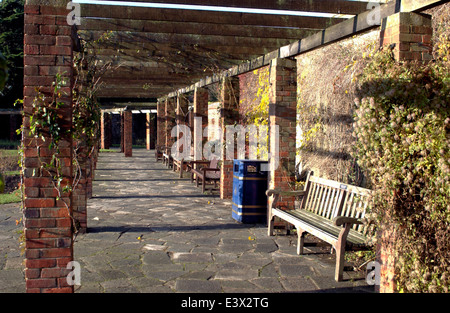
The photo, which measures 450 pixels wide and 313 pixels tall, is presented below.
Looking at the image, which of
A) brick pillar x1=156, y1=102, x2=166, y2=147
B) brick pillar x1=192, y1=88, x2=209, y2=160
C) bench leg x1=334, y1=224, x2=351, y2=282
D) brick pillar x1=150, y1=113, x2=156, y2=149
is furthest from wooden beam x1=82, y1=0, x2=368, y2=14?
brick pillar x1=150, y1=113, x2=156, y2=149

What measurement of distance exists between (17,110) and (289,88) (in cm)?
2352

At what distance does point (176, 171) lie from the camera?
14.8 m

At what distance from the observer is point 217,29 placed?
236 inches

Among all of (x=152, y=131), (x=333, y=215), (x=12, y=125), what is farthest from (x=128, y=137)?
(x=333, y=215)

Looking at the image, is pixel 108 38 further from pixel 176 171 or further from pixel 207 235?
pixel 176 171

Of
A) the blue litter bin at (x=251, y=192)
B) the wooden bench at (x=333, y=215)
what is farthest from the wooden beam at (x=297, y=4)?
the blue litter bin at (x=251, y=192)

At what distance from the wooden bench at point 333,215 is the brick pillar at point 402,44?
0.90ft

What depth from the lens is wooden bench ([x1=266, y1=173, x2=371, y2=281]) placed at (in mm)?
4256

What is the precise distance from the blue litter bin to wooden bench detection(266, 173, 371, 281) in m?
0.57

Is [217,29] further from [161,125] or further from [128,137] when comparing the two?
[128,137]

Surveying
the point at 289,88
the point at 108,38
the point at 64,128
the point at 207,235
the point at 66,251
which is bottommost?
the point at 207,235

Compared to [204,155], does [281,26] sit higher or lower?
higher
